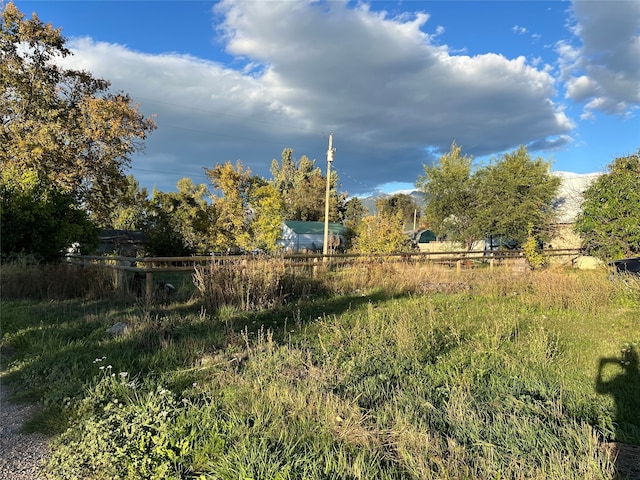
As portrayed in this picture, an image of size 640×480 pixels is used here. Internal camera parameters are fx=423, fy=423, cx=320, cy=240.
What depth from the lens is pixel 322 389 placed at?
3637mm

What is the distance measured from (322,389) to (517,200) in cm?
2592

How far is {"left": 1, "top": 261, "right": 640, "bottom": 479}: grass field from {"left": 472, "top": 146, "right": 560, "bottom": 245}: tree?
723 inches

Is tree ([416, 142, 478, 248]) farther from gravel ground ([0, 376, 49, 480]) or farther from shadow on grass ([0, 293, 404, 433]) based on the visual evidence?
gravel ground ([0, 376, 49, 480])

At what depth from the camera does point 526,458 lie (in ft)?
8.80

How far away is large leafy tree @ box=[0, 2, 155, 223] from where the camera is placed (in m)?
19.4

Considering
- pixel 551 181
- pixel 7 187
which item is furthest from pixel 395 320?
pixel 551 181

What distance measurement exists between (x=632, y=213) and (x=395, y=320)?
1643 centimetres

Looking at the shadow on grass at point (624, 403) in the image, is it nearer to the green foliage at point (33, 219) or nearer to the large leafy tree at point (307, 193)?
the green foliage at point (33, 219)

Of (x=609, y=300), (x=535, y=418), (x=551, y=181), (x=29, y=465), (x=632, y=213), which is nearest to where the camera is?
(x=29, y=465)

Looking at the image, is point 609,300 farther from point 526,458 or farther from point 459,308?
point 526,458

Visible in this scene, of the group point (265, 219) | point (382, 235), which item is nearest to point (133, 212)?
point (265, 219)

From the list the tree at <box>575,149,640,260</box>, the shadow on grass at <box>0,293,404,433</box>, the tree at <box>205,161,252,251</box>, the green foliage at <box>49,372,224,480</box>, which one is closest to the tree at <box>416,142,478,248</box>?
the tree at <box>575,149,640,260</box>

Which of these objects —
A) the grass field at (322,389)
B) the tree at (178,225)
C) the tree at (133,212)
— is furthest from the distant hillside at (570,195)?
the tree at (133,212)

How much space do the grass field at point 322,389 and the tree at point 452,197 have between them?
20.9 meters
